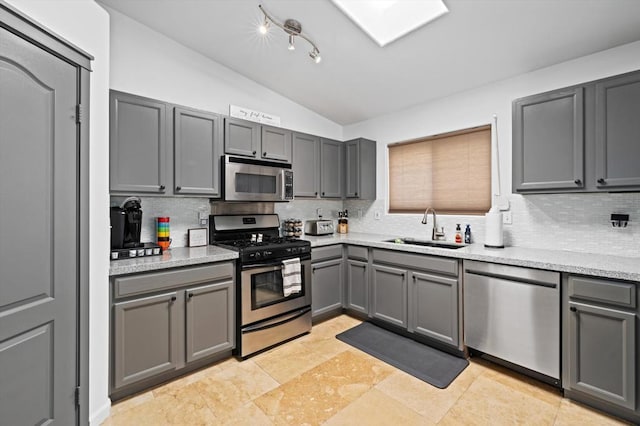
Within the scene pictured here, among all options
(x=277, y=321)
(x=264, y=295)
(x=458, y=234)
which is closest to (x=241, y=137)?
(x=264, y=295)

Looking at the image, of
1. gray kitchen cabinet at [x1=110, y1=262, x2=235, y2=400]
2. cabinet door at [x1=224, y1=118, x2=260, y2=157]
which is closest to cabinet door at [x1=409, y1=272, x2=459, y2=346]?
gray kitchen cabinet at [x1=110, y1=262, x2=235, y2=400]

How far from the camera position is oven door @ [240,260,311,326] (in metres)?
2.53

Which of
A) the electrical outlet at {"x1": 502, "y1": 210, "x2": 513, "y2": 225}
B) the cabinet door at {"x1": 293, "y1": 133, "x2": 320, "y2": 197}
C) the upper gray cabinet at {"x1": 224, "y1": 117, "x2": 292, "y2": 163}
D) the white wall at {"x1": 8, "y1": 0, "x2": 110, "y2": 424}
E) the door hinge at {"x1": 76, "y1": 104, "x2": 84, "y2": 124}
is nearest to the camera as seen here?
the door hinge at {"x1": 76, "y1": 104, "x2": 84, "y2": 124}

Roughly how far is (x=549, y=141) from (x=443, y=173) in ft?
3.79

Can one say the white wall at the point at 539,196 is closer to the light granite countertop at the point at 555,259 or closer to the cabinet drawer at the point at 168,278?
the light granite countertop at the point at 555,259

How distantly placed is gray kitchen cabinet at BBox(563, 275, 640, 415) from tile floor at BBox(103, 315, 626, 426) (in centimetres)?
17

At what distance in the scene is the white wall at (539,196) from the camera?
88.4 inches

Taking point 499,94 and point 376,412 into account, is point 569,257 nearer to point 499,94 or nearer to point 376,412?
point 499,94

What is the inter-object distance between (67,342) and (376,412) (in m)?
1.85

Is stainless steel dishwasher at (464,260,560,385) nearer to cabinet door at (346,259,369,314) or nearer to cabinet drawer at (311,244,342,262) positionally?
cabinet door at (346,259,369,314)

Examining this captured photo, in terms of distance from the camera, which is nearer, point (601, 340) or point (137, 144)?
point (601, 340)

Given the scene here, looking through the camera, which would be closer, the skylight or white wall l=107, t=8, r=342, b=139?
the skylight

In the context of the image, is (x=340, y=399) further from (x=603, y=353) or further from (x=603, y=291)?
(x=603, y=291)

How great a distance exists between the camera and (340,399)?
2016 millimetres
